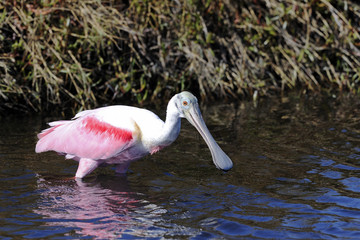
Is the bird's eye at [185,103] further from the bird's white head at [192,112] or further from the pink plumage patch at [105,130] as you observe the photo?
the pink plumage patch at [105,130]

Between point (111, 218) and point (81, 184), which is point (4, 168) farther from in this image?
point (111, 218)

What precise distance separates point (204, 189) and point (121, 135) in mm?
844

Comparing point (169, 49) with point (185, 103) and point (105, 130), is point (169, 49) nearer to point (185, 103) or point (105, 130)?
point (105, 130)

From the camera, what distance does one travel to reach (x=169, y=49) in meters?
8.66

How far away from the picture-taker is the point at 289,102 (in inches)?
345

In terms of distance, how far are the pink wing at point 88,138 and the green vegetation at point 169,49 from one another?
178 cm

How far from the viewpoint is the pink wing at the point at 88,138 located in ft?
17.6

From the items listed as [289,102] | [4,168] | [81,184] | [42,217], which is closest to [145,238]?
[42,217]

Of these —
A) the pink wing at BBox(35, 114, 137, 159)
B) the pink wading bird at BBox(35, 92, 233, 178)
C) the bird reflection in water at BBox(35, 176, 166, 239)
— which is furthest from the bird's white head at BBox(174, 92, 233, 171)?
the bird reflection in water at BBox(35, 176, 166, 239)

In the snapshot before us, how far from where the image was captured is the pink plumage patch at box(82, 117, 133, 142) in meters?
5.32

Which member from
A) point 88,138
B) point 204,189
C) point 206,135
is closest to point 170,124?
point 206,135

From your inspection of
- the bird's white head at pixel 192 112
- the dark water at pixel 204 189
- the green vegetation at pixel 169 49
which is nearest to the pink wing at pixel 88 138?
the dark water at pixel 204 189

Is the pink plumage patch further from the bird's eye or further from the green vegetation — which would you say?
the green vegetation

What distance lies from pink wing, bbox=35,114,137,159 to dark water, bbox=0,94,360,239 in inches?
10.0
